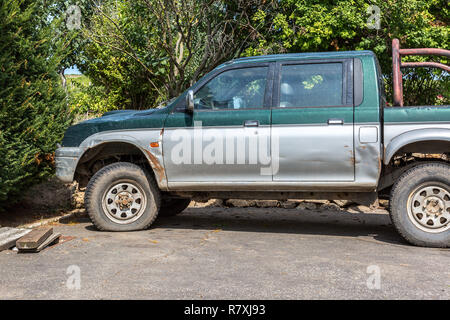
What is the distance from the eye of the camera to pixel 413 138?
17.4 feet

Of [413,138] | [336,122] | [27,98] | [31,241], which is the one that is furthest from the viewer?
[27,98]

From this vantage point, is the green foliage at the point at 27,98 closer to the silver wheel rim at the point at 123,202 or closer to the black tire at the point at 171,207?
the silver wheel rim at the point at 123,202

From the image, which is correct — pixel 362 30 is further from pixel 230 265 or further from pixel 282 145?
pixel 230 265

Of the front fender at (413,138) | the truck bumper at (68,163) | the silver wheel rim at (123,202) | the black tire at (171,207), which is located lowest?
the black tire at (171,207)

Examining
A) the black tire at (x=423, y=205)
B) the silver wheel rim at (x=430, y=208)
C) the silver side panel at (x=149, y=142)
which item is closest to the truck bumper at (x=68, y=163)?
the silver side panel at (x=149, y=142)

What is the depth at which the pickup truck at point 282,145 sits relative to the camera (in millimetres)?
5410

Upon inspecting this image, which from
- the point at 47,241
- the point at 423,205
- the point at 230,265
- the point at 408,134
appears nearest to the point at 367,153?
the point at 408,134

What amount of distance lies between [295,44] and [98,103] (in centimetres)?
1087

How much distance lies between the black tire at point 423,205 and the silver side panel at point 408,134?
352mm

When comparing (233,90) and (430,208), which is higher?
(233,90)

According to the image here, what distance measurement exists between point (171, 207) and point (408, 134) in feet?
12.3

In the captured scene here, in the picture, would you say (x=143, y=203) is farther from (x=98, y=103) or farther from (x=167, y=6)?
(x=98, y=103)

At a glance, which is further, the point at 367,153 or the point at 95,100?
the point at 95,100

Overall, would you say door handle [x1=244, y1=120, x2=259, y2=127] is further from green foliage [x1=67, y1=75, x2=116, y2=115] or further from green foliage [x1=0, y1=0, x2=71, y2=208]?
green foliage [x1=67, y1=75, x2=116, y2=115]
